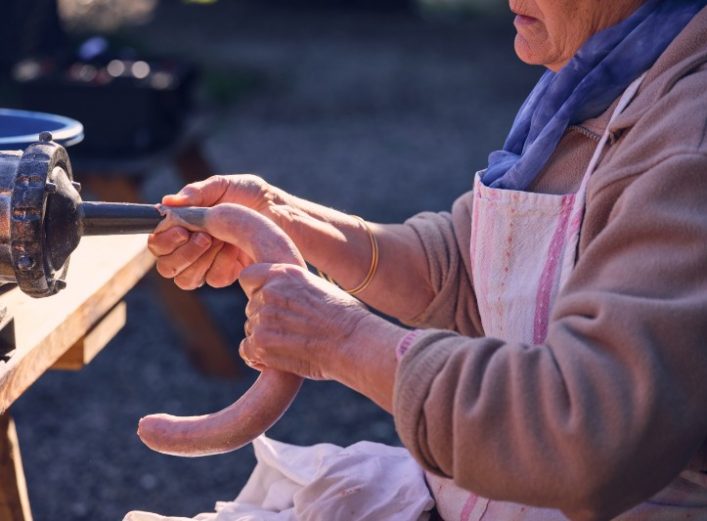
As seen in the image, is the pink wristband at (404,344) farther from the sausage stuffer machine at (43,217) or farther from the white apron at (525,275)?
the sausage stuffer machine at (43,217)

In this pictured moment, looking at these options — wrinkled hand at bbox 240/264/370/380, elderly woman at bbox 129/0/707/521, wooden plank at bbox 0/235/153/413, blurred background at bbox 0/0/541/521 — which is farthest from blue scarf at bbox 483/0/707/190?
blurred background at bbox 0/0/541/521

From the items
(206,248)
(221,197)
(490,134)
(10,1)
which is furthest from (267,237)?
(490,134)

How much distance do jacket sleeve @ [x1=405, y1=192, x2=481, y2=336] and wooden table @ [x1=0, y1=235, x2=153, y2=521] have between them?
1.85 ft

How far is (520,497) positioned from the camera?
1.23 metres

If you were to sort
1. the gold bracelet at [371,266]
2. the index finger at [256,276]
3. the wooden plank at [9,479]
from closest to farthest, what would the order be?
the index finger at [256,276]
the wooden plank at [9,479]
the gold bracelet at [371,266]

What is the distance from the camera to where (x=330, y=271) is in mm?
1934

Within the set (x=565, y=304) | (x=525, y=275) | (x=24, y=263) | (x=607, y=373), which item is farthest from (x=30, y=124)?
(x=607, y=373)

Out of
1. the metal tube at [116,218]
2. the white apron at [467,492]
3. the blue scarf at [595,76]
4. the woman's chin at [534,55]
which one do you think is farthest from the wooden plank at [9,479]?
the woman's chin at [534,55]

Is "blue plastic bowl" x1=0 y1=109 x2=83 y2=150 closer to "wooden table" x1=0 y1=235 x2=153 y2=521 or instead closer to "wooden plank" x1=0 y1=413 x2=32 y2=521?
"wooden table" x1=0 y1=235 x2=153 y2=521

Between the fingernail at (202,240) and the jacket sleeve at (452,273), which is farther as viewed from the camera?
the jacket sleeve at (452,273)

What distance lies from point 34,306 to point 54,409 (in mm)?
2639

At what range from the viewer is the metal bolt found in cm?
141

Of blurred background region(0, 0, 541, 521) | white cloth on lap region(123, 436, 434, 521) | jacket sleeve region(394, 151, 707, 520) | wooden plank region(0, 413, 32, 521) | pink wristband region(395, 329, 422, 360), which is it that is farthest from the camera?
blurred background region(0, 0, 541, 521)

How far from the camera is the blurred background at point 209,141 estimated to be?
3.89m
